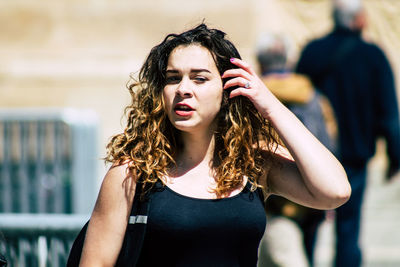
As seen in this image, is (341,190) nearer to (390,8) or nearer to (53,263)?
(53,263)

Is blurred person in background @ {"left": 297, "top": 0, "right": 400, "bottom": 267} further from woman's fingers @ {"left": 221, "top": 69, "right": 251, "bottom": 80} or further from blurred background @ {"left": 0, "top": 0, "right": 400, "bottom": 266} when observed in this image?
woman's fingers @ {"left": 221, "top": 69, "right": 251, "bottom": 80}

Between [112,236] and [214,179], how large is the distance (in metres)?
0.40

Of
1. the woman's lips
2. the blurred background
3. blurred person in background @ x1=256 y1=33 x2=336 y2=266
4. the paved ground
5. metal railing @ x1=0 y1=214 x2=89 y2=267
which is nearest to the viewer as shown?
the woman's lips

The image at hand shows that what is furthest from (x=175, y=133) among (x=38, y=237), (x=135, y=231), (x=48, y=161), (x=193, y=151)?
(x=48, y=161)

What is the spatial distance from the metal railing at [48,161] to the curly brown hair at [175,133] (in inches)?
123

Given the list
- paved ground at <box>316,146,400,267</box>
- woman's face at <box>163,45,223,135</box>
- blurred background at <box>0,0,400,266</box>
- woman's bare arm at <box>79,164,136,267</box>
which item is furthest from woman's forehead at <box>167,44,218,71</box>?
blurred background at <box>0,0,400,266</box>

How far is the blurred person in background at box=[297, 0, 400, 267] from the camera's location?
243 inches

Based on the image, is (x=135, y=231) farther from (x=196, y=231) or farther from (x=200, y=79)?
(x=200, y=79)

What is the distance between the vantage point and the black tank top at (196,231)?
2.92 metres

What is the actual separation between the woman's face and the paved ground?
3.85 meters

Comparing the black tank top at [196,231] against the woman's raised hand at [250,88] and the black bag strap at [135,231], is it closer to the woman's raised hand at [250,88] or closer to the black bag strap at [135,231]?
the black bag strap at [135,231]

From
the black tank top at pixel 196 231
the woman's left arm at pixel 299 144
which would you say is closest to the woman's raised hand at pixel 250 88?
the woman's left arm at pixel 299 144

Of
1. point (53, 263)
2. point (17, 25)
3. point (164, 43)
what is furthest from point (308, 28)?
point (164, 43)

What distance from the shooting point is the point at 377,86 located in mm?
6191
